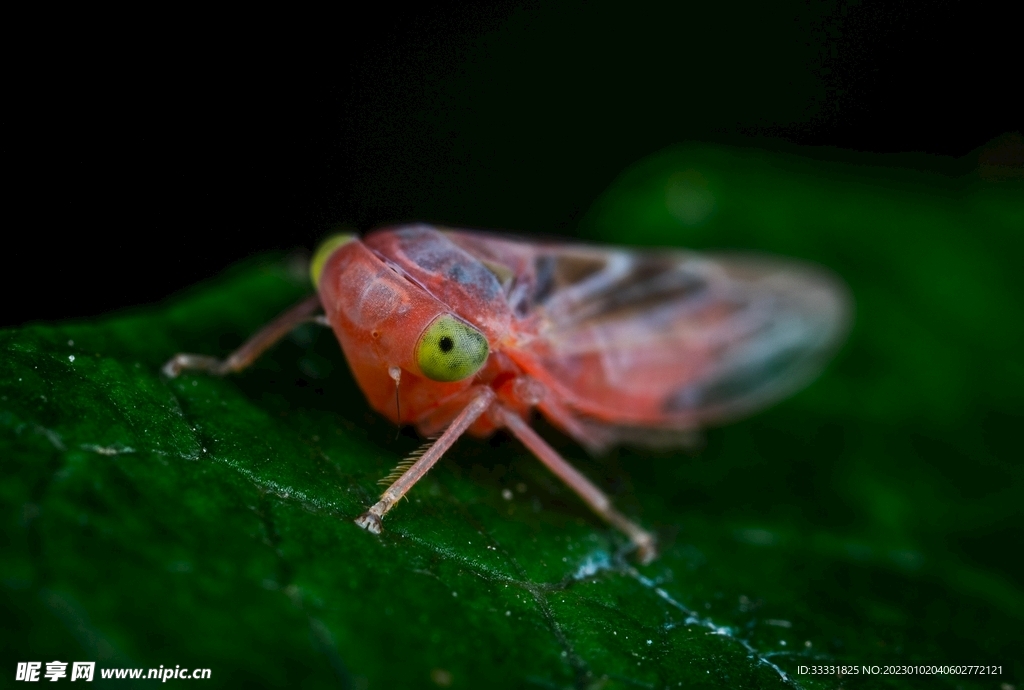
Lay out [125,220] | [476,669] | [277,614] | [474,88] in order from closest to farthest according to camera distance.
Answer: [277,614], [476,669], [125,220], [474,88]

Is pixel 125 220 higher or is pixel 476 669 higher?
pixel 125 220

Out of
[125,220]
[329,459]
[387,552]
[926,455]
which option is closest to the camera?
[387,552]

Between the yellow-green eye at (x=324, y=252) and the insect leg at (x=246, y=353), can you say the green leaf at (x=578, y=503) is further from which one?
the yellow-green eye at (x=324, y=252)

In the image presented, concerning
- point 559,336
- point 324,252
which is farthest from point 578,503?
point 324,252

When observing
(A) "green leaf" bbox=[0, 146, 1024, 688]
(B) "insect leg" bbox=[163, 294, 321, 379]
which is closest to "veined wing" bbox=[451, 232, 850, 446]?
(A) "green leaf" bbox=[0, 146, 1024, 688]

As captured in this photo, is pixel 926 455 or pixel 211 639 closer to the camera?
pixel 211 639

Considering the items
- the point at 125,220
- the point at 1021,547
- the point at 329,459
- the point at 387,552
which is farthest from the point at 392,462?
the point at 1021,547

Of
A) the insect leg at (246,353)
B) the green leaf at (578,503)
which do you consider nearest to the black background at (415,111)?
the green leaf at (578,503)

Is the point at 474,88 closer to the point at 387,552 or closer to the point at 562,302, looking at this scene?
the point at 562,302
